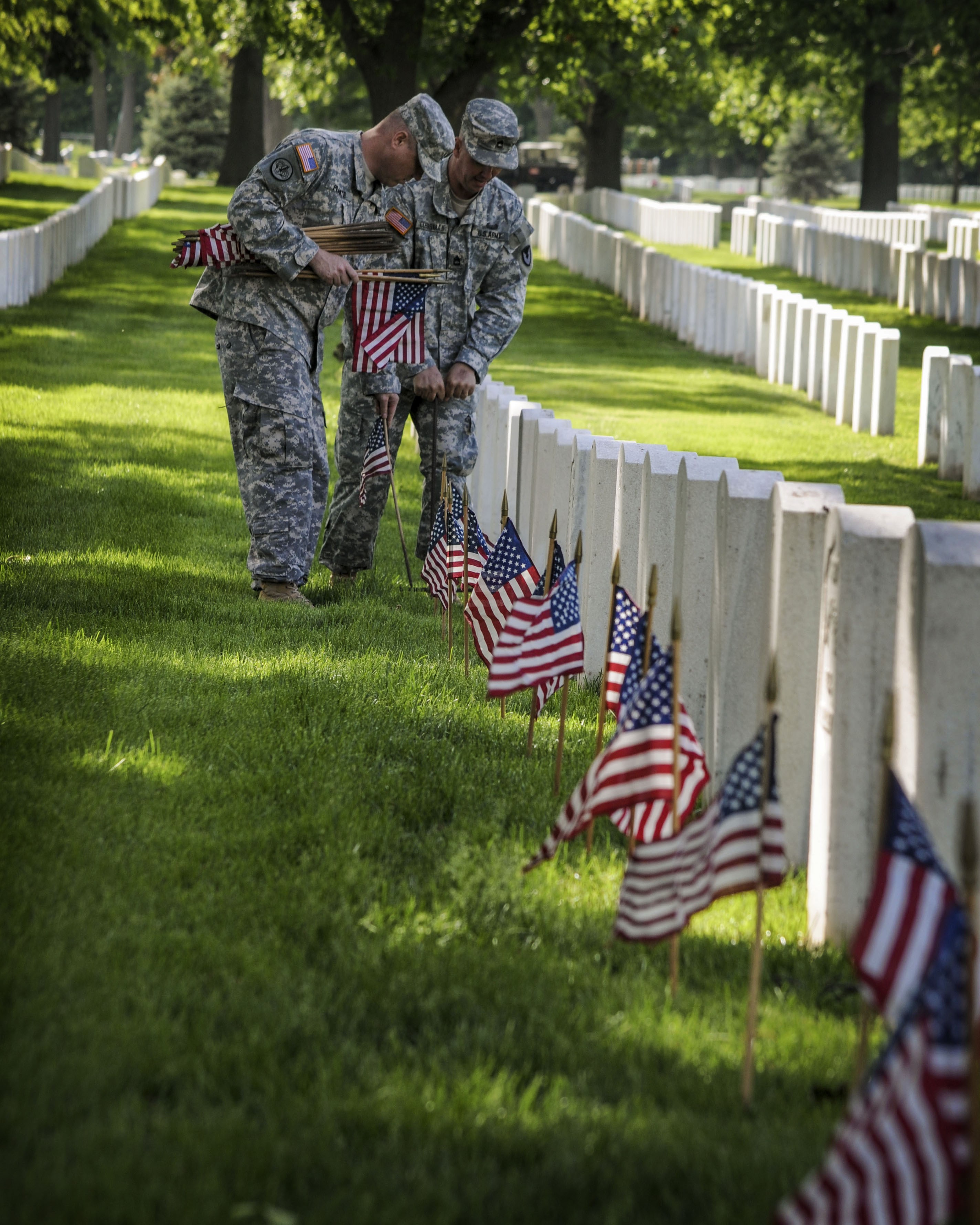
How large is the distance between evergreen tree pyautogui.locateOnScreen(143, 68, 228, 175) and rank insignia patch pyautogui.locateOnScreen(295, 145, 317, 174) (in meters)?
53.8

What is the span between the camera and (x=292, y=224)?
19.9ft

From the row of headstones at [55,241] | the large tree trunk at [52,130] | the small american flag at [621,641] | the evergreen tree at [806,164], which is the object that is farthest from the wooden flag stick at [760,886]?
the evergreen tree at [806,164]

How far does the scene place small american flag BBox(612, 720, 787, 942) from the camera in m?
2.67

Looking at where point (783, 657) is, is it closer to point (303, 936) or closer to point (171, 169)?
point (303, 936)

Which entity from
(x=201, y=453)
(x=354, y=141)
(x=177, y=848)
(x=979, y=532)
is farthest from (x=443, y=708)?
(x=201, y=453)

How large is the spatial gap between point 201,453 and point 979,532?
7922 millimetres

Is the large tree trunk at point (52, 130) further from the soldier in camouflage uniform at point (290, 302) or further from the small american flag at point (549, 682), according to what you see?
the small american flag at point (549, 682)

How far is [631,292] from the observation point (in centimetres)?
2336

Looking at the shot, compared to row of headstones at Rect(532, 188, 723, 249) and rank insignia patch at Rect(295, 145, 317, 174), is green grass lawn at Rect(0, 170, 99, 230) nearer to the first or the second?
row of headstones at Rect(532, 188, 723, 249)

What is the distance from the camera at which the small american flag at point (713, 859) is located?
105 inches

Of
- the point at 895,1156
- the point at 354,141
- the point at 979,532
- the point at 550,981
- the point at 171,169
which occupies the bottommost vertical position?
the point at 550,981

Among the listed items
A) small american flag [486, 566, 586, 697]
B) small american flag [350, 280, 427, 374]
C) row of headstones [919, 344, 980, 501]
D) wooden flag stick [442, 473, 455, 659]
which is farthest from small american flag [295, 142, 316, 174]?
row of headstones [919, 344, 980, 501]

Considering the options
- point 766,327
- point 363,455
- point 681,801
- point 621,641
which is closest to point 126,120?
point 766,327

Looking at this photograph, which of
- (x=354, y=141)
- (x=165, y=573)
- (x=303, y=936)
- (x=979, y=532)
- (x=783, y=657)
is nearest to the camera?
(x=979, y=532)
